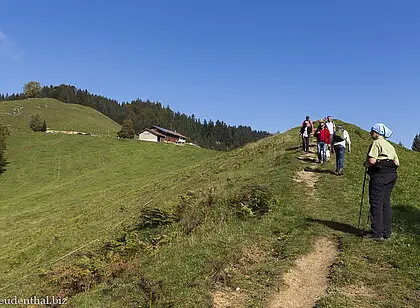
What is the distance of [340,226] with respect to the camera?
1048 cm

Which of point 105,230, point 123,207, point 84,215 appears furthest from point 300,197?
point 84,215

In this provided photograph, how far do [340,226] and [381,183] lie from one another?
224cm

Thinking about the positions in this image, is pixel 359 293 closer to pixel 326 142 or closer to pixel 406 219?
pixel 406 219

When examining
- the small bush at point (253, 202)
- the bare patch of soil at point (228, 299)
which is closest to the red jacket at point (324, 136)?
the small bush at point (253, 202)

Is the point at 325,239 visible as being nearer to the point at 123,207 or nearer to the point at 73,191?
the point at 123,207

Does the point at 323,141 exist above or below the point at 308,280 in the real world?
above

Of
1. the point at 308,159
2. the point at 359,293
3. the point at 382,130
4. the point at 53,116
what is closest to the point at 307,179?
the point at 308,159

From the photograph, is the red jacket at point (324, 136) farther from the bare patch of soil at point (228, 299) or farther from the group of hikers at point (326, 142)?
the bare patch of soil at point (228, 299)

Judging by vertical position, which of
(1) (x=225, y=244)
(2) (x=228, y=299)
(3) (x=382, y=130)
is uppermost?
(3) (x=382, y=130)

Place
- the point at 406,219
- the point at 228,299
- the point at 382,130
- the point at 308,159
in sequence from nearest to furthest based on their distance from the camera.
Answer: the point at 228,299 < the point at 382,130 < the point at 406,219 < the point at 308,159

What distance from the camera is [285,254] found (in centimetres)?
861

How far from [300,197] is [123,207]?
11848 mm

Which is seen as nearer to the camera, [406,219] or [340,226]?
[340,226]

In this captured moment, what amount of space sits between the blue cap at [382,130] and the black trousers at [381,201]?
1.07 metres
